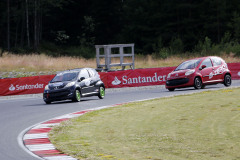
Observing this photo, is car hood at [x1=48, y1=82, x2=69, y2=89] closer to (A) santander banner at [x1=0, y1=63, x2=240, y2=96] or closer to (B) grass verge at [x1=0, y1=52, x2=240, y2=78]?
(A) santander banner at [x1=0, y1=63, x2=240, y2=96]

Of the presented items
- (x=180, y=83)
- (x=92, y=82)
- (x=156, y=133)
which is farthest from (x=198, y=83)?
(x=156, y=133)

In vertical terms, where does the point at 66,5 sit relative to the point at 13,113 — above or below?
above

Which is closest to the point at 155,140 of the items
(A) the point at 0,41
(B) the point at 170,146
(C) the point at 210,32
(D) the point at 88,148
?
(B) the point at 170,146

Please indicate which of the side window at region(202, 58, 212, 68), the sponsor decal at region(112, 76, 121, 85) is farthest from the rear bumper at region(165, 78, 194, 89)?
the sponsor decal at region(112, 76, 121, 85)

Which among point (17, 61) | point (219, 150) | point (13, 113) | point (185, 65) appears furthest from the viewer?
point (17, 61)

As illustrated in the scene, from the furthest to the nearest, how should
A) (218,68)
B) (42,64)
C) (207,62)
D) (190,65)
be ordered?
1. (42,64)
2. (218,68)
3. (207,62)
4. (190,65)

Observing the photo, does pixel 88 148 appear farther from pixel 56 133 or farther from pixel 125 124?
pixel 125 124

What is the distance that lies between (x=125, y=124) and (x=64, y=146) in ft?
12.0

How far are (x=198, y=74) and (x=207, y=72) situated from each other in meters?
0.66

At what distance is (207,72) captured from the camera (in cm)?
2645

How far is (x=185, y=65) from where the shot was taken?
27.0 metres

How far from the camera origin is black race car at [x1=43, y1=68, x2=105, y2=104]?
22328 millimetres

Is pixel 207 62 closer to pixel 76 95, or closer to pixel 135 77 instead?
pixel 135 77

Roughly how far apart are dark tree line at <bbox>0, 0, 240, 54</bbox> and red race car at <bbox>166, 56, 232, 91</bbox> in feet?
130
